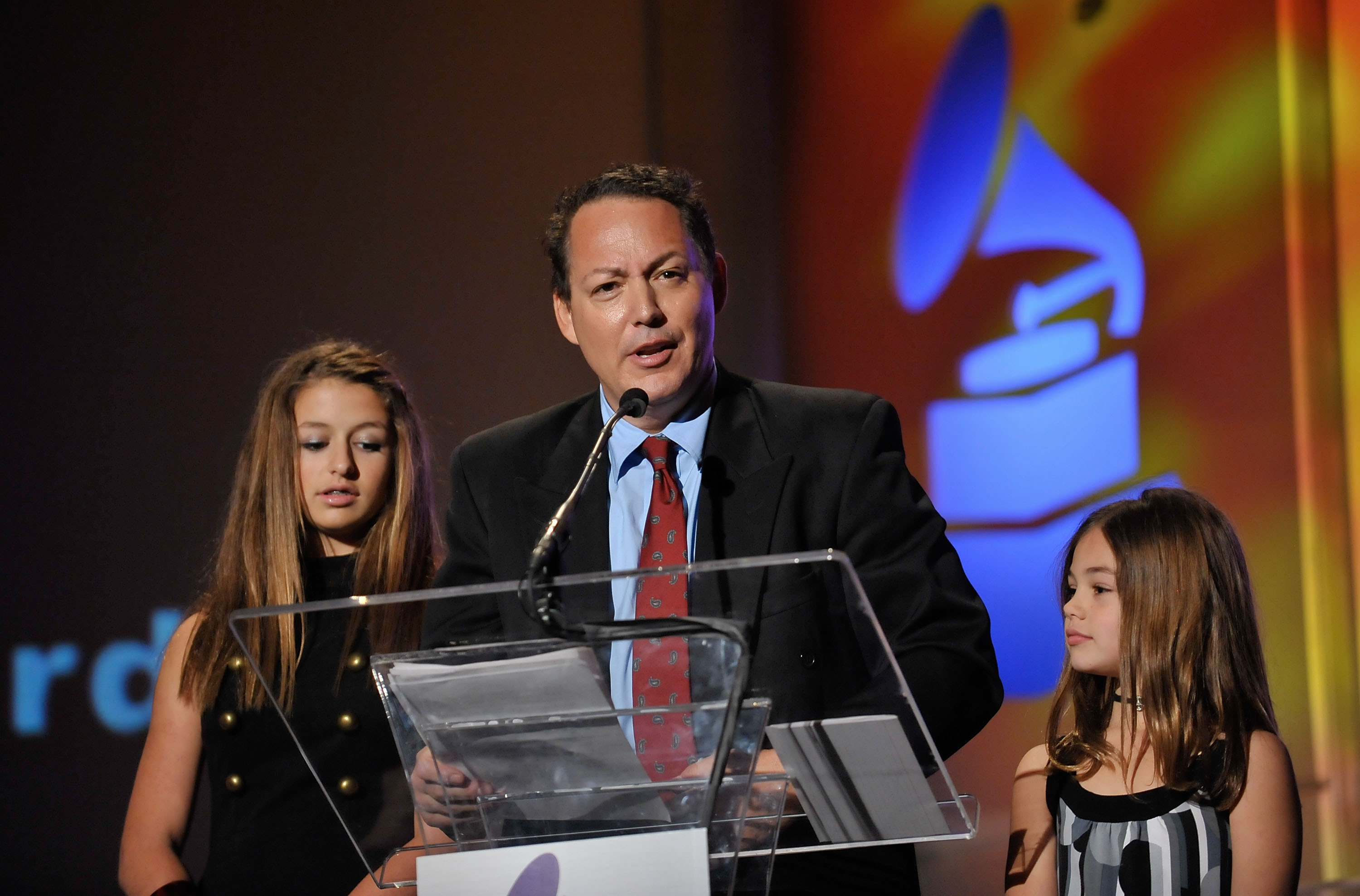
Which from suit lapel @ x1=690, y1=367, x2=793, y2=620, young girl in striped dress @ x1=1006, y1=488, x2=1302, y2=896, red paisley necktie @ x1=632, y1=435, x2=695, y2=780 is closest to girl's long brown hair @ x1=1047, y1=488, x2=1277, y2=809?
young girl in striped dress @ x1=1006, y1=488, x2=1302, y2=896

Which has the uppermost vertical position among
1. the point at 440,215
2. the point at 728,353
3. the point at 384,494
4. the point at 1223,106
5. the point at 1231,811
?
the point at 1223,106

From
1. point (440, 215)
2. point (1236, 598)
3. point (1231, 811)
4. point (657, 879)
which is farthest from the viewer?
point (440, 215)

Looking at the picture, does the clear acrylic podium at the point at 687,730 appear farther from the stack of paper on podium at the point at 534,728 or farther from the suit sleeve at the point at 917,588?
the suit sleeve at the point at 917,588

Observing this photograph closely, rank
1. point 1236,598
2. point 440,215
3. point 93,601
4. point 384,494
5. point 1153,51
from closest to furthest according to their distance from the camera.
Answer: point 1236,598 → point 384,494 → point 93,601 → point 440,215 → point 1153,51

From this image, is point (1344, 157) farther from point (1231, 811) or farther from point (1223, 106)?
point (1231, 811)

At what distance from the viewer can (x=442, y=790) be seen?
44.0 inches

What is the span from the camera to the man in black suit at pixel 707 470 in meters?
1.55

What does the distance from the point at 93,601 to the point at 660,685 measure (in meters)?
2.65

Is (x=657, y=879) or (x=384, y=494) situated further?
(x=384, y=494)

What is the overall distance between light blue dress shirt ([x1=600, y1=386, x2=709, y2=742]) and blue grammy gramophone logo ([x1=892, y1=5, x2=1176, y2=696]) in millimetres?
1987

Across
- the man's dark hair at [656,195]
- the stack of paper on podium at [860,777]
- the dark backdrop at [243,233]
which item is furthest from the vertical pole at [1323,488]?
the stack of paper on podium at [860,777]

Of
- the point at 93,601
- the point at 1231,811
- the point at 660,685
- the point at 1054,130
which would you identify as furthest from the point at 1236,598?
the point at 93,601

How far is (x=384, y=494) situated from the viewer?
2342 millimetres

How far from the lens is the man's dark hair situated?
184cm
